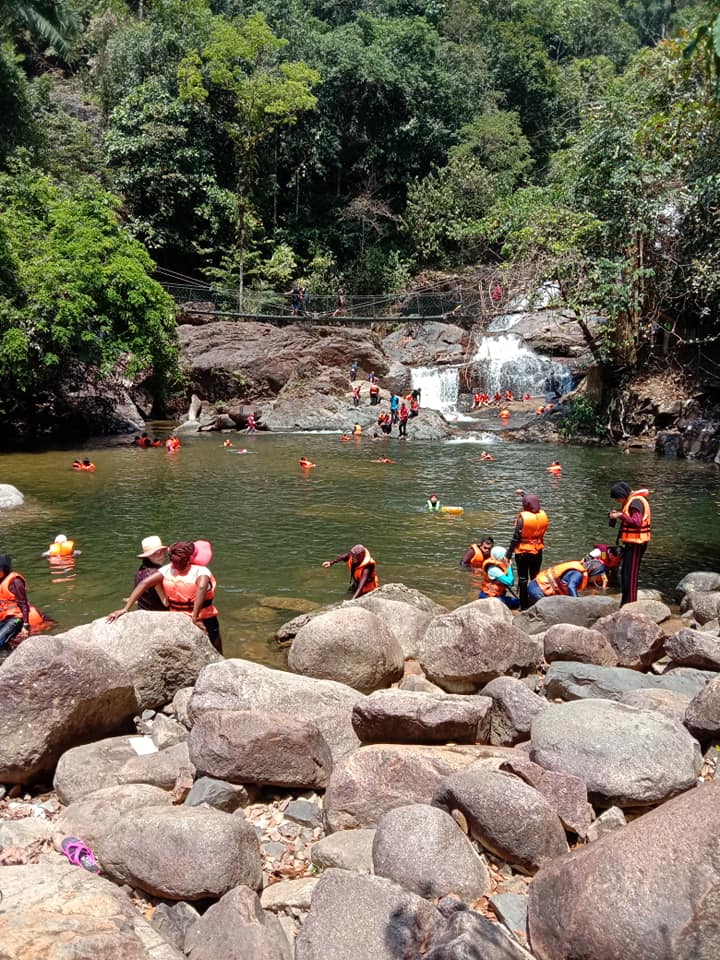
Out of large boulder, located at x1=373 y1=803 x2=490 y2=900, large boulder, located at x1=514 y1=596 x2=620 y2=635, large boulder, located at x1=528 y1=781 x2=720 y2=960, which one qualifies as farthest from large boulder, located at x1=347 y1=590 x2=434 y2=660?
large boulder, located at x1=528 y1=781 x2=720 y2=960

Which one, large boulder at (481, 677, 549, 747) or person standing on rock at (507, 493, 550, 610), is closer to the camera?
large boulder at (481, 677, 549, 747)

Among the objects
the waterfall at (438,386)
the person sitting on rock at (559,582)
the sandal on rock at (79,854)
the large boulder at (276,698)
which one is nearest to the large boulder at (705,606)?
the person sitting on rock at (559,582)

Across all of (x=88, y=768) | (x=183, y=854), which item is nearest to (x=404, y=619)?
(x=88, y=768)

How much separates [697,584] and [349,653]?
6.18 meters

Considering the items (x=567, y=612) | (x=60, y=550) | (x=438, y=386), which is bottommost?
(x=60, y=550)

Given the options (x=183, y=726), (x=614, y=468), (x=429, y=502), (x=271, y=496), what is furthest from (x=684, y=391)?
(x=183, y=726)

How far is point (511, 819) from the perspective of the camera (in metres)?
4.03

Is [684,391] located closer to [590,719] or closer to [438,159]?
[590,719]

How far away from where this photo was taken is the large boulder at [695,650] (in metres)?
6.88

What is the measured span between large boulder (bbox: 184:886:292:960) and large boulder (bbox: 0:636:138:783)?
6.84 ft

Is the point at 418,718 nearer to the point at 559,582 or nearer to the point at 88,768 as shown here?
the point at 88,768

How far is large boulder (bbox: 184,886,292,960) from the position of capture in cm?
340

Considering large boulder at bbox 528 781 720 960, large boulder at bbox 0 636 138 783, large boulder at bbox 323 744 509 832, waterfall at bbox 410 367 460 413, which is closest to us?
large boulder at bbox 528 781 720 960

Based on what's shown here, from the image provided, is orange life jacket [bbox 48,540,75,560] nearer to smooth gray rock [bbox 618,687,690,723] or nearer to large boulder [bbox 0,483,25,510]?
large boulder [bbox 0,483,25,510]
